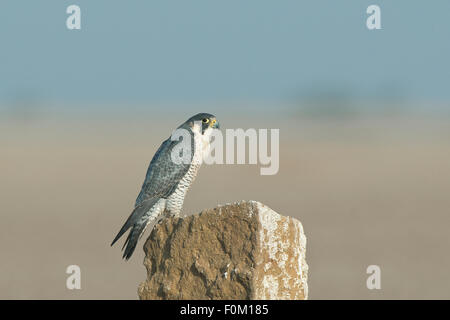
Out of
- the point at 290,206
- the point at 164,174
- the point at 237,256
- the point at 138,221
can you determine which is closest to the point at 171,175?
the point at 164,174

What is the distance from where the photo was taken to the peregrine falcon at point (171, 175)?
8.74 meters

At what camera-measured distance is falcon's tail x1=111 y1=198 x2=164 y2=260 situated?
848 centimetres

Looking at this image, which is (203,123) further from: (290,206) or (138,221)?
(290,206)

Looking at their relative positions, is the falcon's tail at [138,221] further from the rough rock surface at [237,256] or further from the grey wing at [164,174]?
the rough rock surface at [237,256]

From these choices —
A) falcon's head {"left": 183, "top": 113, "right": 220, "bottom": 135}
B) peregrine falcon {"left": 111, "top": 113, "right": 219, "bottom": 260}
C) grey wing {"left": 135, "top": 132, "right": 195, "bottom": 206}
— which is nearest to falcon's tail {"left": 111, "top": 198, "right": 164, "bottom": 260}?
peregrine falcon {"left": 111, "top": 113, "right": 219, "bottom": 260}

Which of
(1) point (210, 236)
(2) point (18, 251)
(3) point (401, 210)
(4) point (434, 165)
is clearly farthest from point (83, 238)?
(4) point (434, 165)

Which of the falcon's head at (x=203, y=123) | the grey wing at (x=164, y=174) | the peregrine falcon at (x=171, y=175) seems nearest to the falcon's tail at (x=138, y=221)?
the peregrine falcon at (x=171, y=175)

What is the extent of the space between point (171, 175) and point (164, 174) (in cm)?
7

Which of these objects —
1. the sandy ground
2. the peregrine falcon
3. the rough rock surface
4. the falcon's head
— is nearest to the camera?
the rough rock surface

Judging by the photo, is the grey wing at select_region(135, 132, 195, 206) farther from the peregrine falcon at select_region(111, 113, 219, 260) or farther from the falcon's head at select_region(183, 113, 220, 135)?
the falcon's head at select_region(183, 113, 220, 135)

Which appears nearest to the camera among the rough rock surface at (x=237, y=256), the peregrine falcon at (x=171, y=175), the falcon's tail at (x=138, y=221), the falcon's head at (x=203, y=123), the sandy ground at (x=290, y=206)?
the rough rock surface at (x=237, y=256)

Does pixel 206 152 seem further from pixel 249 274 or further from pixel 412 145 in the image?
pixel 412 145

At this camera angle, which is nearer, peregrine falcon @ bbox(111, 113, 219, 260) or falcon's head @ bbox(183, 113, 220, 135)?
peregrine falcon @ bbox(111, 113, 219, 260)

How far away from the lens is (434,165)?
124 ft
